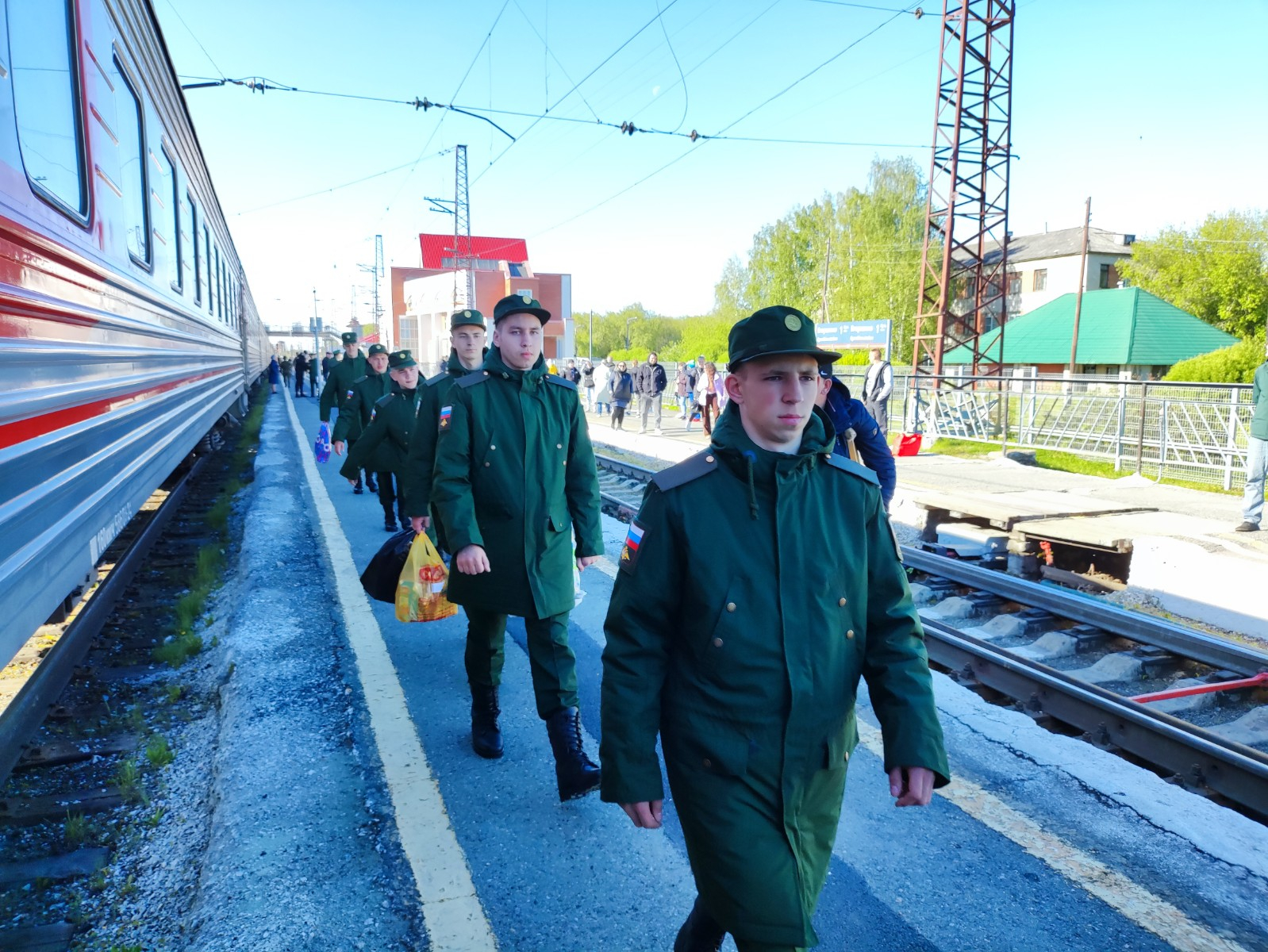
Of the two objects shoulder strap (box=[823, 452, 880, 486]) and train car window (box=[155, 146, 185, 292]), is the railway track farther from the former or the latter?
train car window (box=[155, 146, 185, 292])

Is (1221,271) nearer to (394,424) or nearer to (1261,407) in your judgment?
(1261,407)

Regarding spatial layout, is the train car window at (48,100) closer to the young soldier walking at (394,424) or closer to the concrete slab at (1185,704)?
the young soldier walking at (394,424)

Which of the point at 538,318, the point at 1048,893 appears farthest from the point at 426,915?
the point at 538,318

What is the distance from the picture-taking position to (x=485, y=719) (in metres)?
3.66

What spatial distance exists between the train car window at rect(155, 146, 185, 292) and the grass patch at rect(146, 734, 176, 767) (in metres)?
3.79

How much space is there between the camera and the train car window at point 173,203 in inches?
249

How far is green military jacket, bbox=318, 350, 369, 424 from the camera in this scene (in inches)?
419

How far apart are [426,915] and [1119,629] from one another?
492cm

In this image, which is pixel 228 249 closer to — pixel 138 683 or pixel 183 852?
pixel 138 683

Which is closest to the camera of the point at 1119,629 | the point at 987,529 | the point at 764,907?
the point at 764,907

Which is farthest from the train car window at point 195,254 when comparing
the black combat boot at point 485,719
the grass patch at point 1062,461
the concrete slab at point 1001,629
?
the grass patch at point 1062,461

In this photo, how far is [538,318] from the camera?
11.6 feet

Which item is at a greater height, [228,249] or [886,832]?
[228,249]

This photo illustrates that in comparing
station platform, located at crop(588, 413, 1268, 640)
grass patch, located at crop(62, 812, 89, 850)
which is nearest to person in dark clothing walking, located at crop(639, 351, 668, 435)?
station platform, located at crop(588, 413, 1268, 640)
